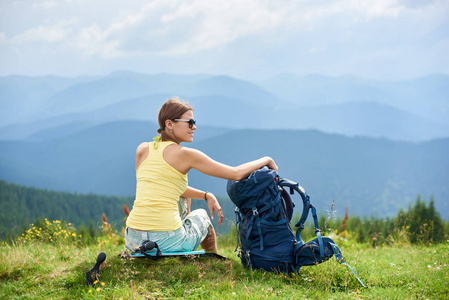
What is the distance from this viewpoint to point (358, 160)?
124500mm

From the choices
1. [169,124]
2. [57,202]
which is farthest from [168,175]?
[57,202]

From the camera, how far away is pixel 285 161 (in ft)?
396

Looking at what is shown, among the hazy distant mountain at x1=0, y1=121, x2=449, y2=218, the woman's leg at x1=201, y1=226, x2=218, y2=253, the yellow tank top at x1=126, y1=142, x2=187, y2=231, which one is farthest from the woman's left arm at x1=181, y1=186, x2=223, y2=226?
the hazy distant mountain at x1=0, y1=121, x2=449, y2=218

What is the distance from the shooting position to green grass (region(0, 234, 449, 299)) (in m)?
3.76

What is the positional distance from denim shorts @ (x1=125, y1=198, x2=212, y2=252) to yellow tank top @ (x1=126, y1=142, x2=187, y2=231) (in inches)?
2.6

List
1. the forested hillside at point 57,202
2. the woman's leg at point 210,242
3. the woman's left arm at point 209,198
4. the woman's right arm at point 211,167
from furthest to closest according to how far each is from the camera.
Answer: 1. the forested hillside at point 57,202
2. the woman's leg at point 210,242
3. the woman's left arm at point 209,198
4. the woman's right arm at point 211,167

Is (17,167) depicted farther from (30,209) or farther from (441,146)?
(441,146)

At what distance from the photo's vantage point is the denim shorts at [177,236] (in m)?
4.23

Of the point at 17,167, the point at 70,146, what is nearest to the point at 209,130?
the point at 70,146

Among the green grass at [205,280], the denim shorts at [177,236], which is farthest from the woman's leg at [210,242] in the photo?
the green grass at [205,280]

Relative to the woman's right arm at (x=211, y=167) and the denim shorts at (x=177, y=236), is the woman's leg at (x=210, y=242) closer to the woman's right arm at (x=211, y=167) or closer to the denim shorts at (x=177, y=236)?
the denim shorts at (x=177, y=236)

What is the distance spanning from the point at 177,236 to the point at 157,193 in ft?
1.73

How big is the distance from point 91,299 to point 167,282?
76 centimetres

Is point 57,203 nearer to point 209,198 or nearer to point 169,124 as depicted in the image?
point 209,198
